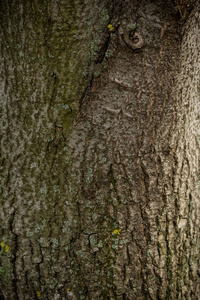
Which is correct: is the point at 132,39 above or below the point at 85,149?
above

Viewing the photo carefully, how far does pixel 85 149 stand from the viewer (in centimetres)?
122

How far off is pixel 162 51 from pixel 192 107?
0.36m

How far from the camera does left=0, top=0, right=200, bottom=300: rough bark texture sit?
118cm

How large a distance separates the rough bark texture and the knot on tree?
0.4 inches

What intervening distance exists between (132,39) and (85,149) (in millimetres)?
571

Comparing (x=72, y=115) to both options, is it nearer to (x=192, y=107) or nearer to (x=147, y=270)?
(x=192, y=107)

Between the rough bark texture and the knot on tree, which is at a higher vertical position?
the knot on tree

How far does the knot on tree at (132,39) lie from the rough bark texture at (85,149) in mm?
11

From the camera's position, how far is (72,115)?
47.5 inches

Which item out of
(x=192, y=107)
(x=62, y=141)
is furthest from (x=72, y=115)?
(x=192, y=107)

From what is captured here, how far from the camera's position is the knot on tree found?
1138mm

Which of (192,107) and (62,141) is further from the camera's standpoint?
(192,107)

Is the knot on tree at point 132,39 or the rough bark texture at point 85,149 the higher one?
the knot on tree at point 132,39

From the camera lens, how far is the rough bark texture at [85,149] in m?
1.18
